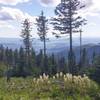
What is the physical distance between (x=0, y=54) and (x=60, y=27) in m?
71.2

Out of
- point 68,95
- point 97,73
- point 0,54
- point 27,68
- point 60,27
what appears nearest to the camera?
point 68,95

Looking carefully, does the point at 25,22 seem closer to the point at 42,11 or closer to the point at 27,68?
the point at 42,11

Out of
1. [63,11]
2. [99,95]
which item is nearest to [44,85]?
[99,95]

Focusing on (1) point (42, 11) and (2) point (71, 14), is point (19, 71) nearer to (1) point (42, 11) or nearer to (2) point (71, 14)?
(2) point (71, 14)

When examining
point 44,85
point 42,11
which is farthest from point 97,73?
point 42,11

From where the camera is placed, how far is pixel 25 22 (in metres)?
74.6

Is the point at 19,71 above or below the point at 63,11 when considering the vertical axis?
below

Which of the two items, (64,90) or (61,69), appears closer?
(64,90)

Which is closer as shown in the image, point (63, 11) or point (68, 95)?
point (68, 95)

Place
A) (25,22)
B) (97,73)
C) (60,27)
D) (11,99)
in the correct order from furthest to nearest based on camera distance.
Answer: (25,22) < (60,27) < (97,73) < (11,99)

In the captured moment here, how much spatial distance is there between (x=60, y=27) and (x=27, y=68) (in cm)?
802

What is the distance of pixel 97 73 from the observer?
76.2 feet

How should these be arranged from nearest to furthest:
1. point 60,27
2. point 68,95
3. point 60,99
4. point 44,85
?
point 60,99 → point 68,95 → point 44,85 → point 60,27

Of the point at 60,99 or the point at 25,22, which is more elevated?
the point at 25,22
